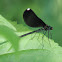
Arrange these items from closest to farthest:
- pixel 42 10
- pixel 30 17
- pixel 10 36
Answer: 1. pixel 10 36
2. pixel 30 17
3. pixel 42 10

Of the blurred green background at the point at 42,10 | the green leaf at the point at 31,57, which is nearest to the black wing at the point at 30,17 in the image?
the green leaf at the point at 31,57

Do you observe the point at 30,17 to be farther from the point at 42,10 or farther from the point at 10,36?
the point at 42,10

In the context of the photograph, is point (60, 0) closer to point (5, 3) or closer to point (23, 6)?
point (23, 6)

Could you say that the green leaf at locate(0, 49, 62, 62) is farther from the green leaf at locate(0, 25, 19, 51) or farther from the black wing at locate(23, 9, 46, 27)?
the black wing at locate(23, 9, 46, 27)

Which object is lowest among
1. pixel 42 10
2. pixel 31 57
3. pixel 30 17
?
pixel 31 57

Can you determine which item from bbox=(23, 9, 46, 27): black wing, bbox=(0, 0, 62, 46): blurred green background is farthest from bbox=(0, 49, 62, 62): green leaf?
bbox=(0, 0, 62, 46): blurred green background

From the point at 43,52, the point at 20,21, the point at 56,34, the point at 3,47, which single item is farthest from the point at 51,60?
the point at 56,34

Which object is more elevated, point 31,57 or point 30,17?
point 30,17

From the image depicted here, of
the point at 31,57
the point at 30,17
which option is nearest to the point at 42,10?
the point at 30,17

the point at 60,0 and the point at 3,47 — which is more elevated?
the point at 60,0
